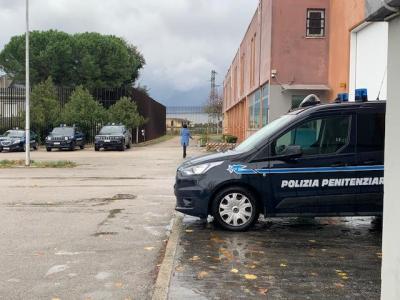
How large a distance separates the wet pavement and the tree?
53.1m

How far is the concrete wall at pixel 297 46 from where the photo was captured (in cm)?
2436

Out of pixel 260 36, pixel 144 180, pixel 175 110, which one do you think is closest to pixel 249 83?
pixel 260 36

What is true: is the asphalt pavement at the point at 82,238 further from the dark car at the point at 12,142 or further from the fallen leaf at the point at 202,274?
the dark car at the point at 12,142

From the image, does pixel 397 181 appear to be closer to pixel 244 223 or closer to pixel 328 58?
pixel 244 223

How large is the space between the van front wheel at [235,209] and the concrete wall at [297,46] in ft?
56.7

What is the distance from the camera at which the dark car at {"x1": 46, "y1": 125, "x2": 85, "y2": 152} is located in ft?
116

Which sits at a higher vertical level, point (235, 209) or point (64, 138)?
point (64, 138)

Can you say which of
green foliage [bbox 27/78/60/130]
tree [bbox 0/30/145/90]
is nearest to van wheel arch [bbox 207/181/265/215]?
green foliage [bbox 27/78/60/130]

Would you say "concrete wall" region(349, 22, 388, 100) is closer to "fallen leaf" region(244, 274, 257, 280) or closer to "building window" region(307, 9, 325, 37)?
"building window" region(307, 9, 325, 37)

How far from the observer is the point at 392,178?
3.38 metres

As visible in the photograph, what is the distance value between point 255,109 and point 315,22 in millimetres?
8912

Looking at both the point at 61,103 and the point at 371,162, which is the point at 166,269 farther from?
the point at 61,103

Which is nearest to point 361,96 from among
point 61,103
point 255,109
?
point 255,109

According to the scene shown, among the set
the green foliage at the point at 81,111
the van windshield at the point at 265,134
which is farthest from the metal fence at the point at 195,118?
the van windshield at the point at 265,134
